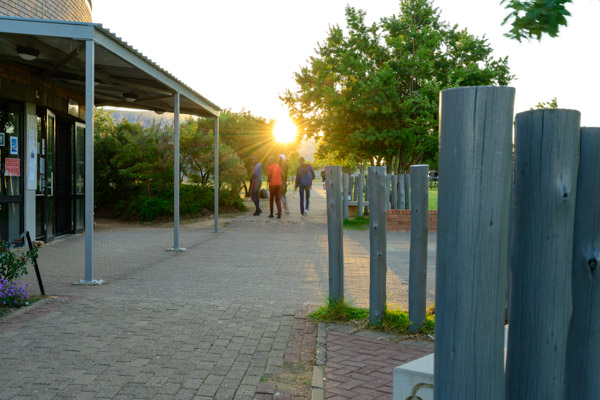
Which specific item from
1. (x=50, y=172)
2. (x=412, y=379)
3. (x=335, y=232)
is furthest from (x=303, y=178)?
(x=412, y=379)

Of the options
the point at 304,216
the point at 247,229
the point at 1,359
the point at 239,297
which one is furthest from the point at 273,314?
the point at 304,216

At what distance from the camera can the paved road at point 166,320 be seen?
396 cm

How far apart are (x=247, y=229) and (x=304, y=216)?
424cm

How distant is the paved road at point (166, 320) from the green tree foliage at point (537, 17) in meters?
2.79

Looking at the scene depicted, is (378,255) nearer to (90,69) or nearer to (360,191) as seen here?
(90,69)

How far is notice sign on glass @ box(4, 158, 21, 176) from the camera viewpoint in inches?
414

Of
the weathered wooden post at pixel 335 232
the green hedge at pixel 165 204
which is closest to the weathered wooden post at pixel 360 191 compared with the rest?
the green hedge at pixel 165 204

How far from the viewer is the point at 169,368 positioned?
13.9ft

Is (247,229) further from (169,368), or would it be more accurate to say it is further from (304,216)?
(169,368)

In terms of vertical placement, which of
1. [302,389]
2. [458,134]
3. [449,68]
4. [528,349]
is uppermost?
[449,68]

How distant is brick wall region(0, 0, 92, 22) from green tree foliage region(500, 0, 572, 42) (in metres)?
9.94

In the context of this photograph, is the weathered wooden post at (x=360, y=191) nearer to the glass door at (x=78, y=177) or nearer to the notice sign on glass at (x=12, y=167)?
the glass door at (x=78, y=177)

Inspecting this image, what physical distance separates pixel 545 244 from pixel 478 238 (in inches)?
11.8

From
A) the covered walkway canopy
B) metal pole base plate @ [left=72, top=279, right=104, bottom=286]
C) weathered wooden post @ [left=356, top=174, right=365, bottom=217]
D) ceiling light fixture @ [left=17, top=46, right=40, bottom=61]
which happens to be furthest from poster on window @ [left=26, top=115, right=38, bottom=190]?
weathered wooden post @ [left=356, top=174, right=365, bottom=217]
